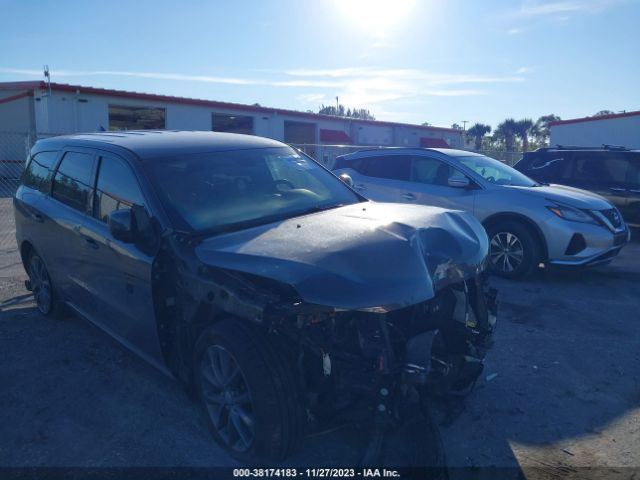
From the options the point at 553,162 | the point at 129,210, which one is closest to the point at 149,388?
the point at 129,210

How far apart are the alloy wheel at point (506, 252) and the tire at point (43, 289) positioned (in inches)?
204

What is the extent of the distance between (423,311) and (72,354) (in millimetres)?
3138

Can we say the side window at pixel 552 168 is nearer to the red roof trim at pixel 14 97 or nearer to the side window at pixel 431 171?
the side window at pixel 431 171

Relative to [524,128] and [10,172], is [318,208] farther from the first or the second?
[524,128]

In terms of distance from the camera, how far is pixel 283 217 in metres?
3.81

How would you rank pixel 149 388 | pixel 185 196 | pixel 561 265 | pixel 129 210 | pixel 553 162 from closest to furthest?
pixel 129 210 → pixel 185 196 → pixel 149 388 → pixel 561 265 → pixel 553 162

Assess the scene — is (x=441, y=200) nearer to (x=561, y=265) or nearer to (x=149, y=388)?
(x=561, y=265)

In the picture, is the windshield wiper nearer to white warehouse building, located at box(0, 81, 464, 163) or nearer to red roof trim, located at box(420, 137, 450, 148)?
white warehouse building, located at box(0, 81, 464, 163)

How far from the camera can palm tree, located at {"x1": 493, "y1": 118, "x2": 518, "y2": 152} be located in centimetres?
4531

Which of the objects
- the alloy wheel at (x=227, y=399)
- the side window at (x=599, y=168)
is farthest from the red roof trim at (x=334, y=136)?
the alloy wheel at (x=227, y=399)

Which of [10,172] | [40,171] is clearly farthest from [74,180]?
[10,172]

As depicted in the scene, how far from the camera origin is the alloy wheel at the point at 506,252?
7.11 meters

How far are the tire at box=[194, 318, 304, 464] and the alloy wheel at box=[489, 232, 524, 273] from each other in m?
4.88

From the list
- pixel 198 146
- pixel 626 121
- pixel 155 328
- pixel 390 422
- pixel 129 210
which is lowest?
pixel 390 422
